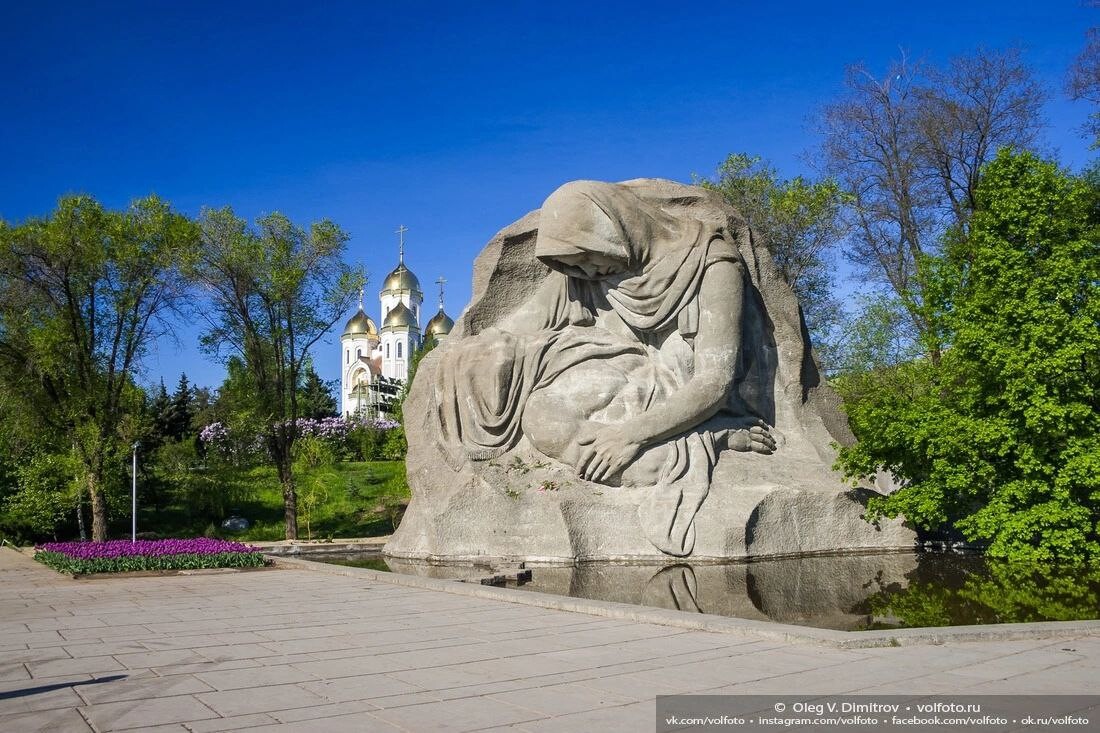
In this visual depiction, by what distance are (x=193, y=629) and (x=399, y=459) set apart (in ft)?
102

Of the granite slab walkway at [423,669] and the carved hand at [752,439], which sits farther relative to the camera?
the carved hand at [752,439]

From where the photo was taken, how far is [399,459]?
37.7 metres

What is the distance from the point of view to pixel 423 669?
202 inches

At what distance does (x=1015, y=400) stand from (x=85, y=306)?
61.5 feet

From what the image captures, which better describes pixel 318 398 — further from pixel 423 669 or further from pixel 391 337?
pixel 423 669

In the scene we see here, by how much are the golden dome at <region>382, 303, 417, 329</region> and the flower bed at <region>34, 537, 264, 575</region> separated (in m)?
59.0

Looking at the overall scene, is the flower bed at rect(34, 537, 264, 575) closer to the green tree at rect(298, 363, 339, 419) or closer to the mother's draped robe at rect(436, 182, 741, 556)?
the mother's draped robe at rect(436, 182, 741, 556)

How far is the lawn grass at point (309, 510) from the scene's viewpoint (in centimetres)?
2412

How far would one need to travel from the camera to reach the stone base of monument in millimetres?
11125

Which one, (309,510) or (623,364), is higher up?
(623,364)

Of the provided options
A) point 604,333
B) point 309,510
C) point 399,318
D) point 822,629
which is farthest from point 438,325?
point 822,629

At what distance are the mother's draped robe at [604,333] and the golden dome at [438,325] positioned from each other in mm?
55029

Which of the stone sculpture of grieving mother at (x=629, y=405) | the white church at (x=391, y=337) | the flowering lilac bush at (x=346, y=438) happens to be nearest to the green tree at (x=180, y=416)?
the flowering lilac bush at (x=346, y=438)

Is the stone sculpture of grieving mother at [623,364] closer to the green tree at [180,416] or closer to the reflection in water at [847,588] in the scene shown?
the reflection in water at [847,588]
